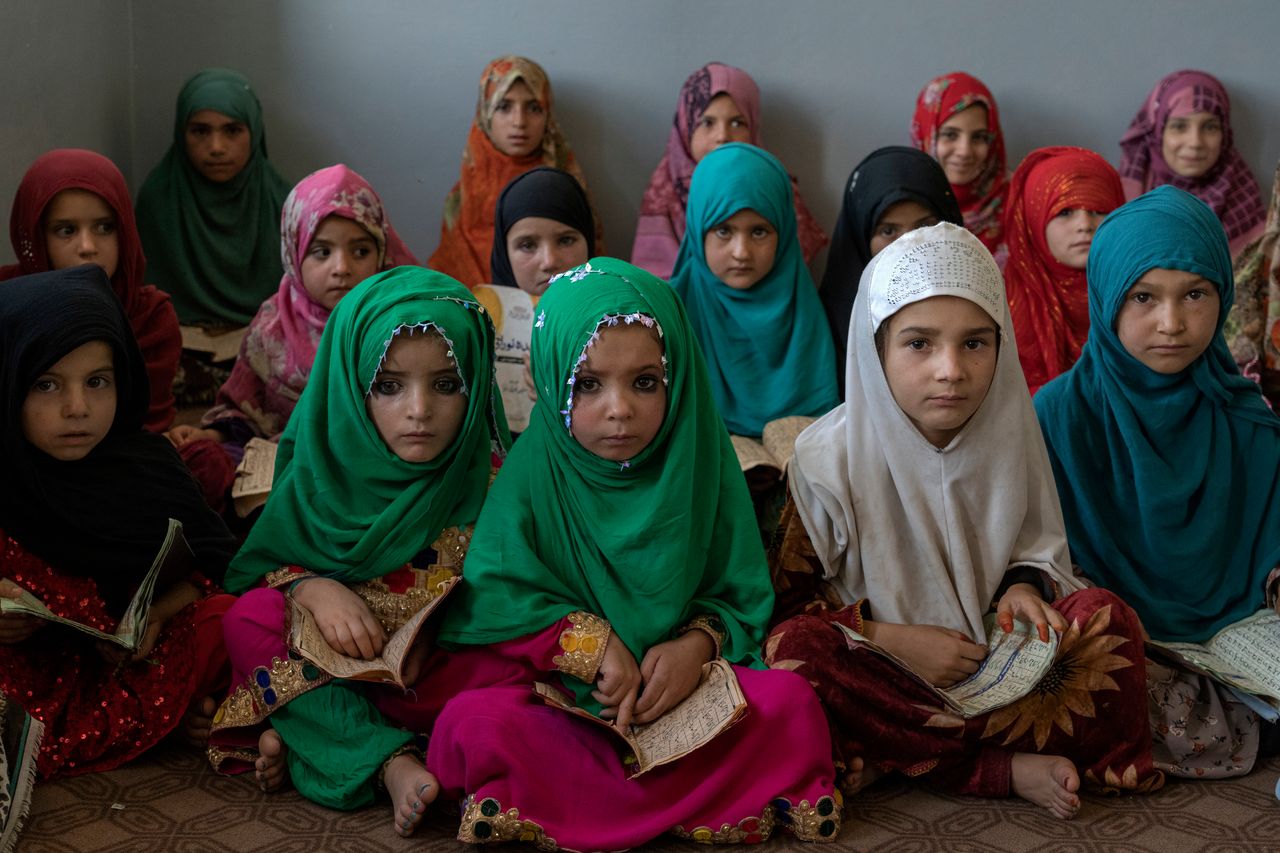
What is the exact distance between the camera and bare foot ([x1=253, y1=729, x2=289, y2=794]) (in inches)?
87.8

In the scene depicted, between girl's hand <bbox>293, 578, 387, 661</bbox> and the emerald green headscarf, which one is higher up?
the emerald green headscarf

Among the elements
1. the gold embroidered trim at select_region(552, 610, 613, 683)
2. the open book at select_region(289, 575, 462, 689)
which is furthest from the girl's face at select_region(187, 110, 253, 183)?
the gold embroidered trim at select_region(552, 610, 613, 683)

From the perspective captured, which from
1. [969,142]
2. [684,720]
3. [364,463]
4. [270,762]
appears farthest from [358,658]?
[969,142]

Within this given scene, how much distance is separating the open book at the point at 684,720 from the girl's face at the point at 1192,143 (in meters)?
3.34

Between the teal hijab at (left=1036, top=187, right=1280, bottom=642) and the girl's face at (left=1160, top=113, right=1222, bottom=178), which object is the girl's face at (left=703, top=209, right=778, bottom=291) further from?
the girl's face at (left=1160, top=113, right=1222, bottom=178)

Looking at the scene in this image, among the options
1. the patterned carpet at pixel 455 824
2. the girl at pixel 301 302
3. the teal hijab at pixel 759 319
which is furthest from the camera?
the teal hijab at pixel 759 319

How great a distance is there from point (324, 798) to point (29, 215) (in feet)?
6.07

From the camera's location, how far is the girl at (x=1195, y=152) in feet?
15.4

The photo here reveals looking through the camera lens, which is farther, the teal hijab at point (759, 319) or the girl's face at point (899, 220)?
the girl's face at point (899, 220)

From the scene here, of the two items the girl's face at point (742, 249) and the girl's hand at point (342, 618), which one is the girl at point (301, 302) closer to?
the girl's face at point (742, 249)

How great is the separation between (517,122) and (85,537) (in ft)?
8.79

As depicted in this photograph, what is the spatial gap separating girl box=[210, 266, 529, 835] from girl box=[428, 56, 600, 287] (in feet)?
7.57

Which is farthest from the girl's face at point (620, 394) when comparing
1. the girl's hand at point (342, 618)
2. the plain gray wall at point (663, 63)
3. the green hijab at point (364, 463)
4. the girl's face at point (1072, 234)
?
the plain gray wall at point (663, 63)

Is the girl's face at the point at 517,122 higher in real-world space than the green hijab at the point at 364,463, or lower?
higher
